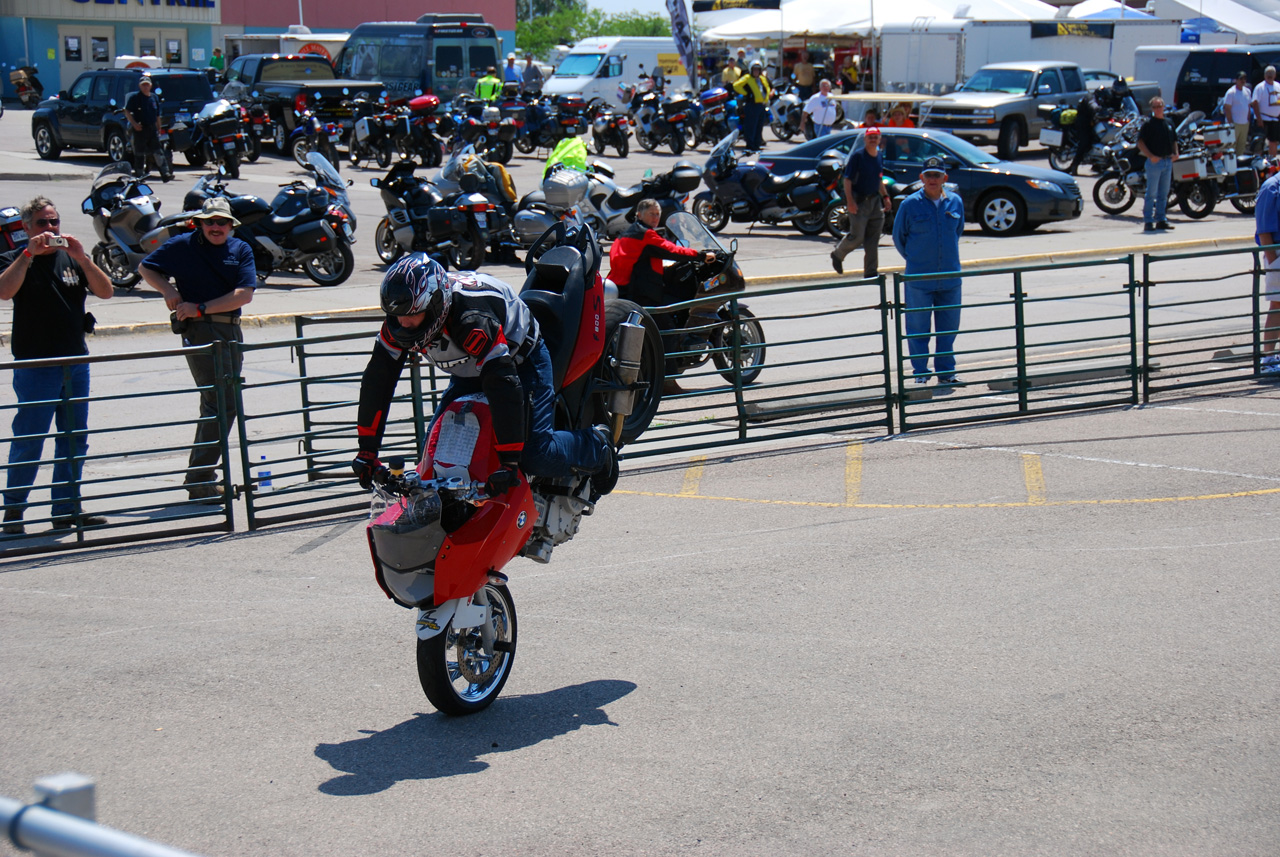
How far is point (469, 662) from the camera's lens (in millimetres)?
5336

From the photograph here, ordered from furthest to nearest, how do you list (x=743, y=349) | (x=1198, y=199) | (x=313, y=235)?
(x=1198, y=199), (x=313, y=235), (x=743, y=349)

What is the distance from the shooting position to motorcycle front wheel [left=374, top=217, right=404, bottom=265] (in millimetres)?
18281

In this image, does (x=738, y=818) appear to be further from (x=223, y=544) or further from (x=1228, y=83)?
(x=1228, y=83)

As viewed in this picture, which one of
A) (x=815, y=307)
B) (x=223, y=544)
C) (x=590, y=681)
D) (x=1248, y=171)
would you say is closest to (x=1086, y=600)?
(x=590, y=681)

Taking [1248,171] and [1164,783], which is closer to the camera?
[1164,783]

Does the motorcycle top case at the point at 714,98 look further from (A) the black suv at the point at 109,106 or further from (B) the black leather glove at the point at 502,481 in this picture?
(B) the black leather glove at the point at 502,481

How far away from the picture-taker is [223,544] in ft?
25.8

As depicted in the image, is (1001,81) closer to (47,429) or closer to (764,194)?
(764,194)

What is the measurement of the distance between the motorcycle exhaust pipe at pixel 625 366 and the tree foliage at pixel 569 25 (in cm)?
7614

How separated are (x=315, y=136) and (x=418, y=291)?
87.2 ft

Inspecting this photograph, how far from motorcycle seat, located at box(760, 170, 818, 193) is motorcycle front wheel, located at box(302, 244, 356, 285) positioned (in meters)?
7.47

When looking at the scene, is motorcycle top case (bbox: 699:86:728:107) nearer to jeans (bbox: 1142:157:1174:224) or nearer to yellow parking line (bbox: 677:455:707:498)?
jeans (bbox: 1142:157:1174:224)

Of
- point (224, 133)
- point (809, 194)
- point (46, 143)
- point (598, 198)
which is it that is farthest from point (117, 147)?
point (809, 194)

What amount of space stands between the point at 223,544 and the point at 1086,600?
4794 millimetres
